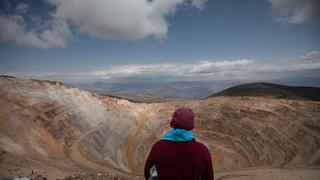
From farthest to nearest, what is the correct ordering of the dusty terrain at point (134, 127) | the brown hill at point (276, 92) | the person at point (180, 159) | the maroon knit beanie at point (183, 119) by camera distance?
the brown hill at point (276, 92)
the dusty terrain at point (134, 127)
the maroon knit beanie at point (183, 119)
the person at point (180, 159)

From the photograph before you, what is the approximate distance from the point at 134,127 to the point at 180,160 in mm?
48258

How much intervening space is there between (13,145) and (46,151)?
404cm

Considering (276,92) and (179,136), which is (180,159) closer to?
(179,136)

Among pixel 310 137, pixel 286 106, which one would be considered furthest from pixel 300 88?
pixel 310 137

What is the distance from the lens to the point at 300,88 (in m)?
96.6

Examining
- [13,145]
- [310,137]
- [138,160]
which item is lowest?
[138,160]

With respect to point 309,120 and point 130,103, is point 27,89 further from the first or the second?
point 309,120

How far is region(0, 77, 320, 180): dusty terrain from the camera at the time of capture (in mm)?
36472

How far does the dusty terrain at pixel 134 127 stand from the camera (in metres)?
36.5

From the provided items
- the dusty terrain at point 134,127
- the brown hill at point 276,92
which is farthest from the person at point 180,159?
the brown hill at point 276,92

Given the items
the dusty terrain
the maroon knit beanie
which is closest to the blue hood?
the maroon knit beanie

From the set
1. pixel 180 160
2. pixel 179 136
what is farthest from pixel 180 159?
pixel 179 136

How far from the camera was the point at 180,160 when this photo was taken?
5004mm

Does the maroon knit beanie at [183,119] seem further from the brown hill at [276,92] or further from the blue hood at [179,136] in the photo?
the brown hill at [276,92]
